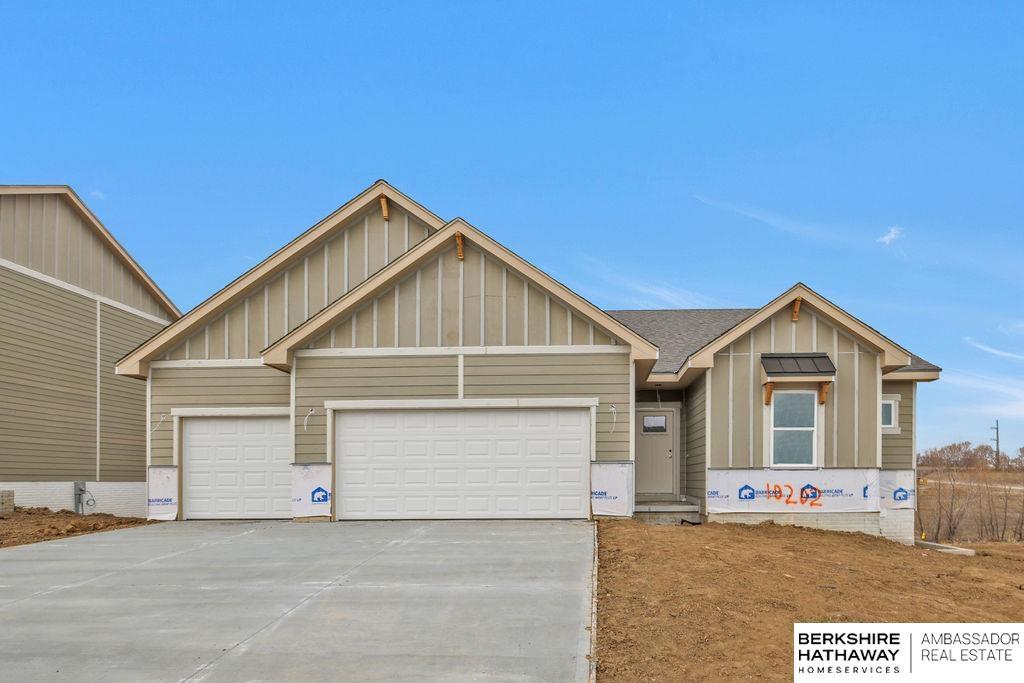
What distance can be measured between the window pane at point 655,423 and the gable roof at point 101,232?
14.0 m

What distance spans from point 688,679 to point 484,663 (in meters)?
1.48

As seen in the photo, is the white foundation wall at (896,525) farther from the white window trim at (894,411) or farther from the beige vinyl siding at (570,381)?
the beige vinyl siding at (570,381)

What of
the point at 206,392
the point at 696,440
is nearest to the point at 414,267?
the point at 206,392

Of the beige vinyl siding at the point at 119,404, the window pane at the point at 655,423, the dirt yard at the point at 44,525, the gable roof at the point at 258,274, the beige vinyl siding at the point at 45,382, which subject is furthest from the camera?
the beige vinyl siding at the point at 119,404

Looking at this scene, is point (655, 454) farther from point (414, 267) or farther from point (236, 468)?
point (236, 468)

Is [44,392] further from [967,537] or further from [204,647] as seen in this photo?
[967,537]

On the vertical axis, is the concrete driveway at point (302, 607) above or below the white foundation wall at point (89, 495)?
above

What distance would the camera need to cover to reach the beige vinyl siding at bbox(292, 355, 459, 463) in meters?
15.1

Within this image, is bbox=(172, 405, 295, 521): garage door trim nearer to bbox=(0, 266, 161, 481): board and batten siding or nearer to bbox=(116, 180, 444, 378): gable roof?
bbox=(116, 180, 444, 378): gable roof

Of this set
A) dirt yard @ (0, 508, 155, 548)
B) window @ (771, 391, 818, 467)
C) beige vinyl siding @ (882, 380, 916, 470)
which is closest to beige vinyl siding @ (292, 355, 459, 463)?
dirt yard @ (0, 508, 155, 548)

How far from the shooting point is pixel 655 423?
18.4 m

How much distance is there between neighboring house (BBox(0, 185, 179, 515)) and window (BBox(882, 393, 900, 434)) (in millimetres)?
18037

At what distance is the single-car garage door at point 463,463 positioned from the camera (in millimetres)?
14961

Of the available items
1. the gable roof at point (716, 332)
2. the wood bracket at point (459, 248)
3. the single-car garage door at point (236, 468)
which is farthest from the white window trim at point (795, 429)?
the single-car garage door at point (236, 468)
